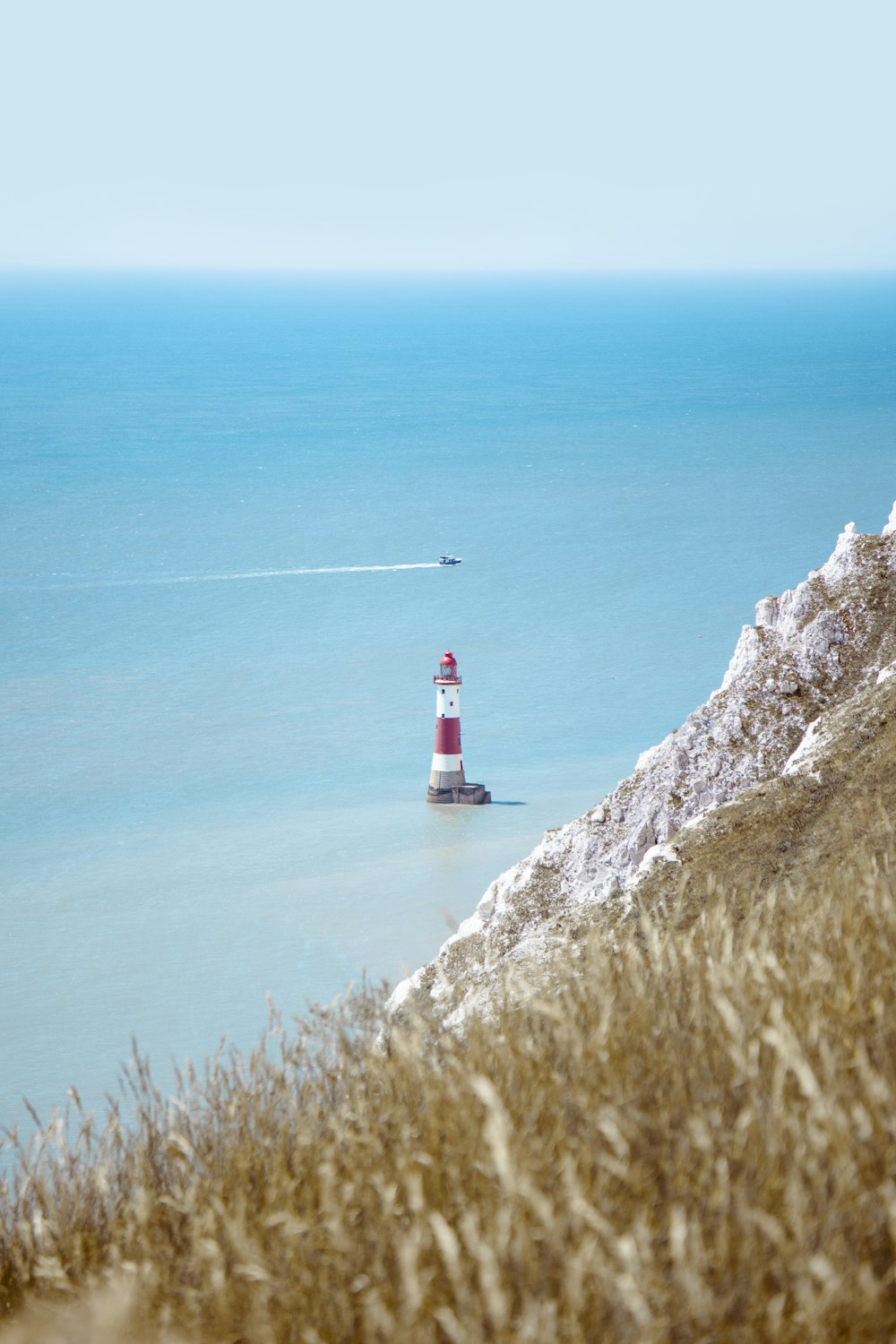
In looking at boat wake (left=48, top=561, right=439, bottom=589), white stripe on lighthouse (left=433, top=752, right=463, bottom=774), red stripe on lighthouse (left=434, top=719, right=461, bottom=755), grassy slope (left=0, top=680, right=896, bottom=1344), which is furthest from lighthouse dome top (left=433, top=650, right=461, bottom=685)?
boat wake (left=48, top=561, right=439, bottom=589)

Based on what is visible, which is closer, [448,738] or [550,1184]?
[550,1184]

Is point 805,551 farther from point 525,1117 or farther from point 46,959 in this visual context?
point 525,1117

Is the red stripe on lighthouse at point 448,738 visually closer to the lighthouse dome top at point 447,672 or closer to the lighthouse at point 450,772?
the lighthouse at point 450,772

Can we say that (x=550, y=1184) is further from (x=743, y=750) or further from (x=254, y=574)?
(x=254, y=574)

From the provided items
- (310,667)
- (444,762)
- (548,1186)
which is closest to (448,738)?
(444,762)

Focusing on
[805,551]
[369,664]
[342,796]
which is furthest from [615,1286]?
[805,551]

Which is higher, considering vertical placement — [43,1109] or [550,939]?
[550,939]

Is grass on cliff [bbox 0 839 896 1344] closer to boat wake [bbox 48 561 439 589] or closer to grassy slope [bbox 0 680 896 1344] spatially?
grassy slope [bbox 0 680 896 1344]

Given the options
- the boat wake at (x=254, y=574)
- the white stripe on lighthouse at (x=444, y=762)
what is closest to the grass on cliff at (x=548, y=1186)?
the white stripe on lighthouse at (x=444, y=762)
